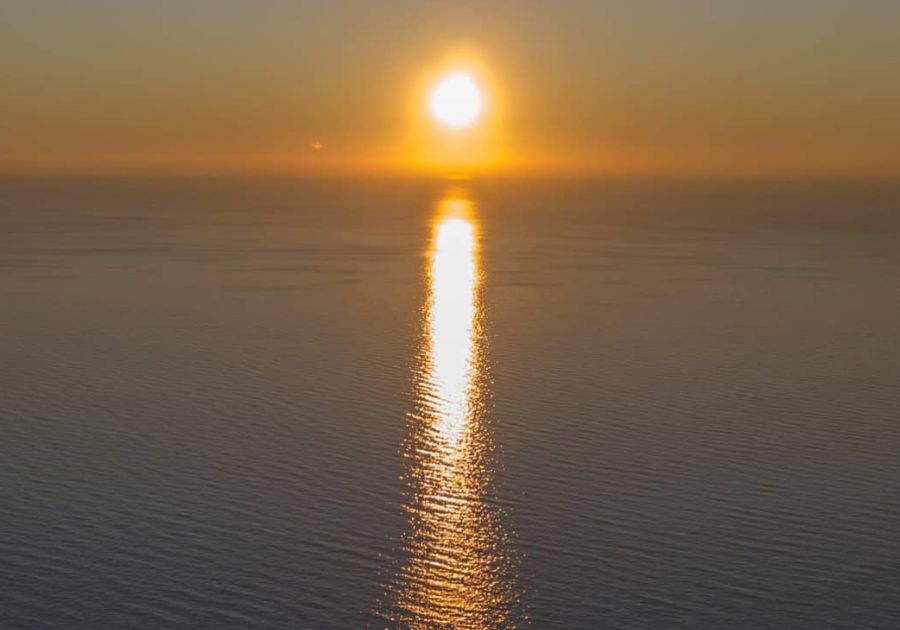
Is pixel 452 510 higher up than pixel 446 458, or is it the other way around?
pixel 446 458

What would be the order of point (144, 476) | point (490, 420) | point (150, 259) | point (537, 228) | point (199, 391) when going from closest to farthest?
1. point (144, 476)
2. point (490, 420)
3. point (199, 391)
4. point (150, 259)
5. point (537, 228)

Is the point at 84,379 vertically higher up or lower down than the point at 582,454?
higher up

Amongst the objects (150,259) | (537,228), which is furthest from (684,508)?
(537,228)

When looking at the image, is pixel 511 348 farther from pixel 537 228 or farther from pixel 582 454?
pixel 537 228

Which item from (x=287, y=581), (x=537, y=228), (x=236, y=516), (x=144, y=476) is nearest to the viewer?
(x=287, y=581)

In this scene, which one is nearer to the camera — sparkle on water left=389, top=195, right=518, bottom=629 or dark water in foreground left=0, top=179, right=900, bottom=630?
sparkle on water left=389, top=195, right=518, bottom=629

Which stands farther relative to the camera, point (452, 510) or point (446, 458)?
point (446, 458)

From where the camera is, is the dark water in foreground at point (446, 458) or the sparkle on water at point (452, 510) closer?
the sparkle on water at point (452, 510)

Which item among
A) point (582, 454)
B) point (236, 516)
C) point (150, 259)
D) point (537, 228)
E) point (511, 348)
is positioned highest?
point (537, 228)
